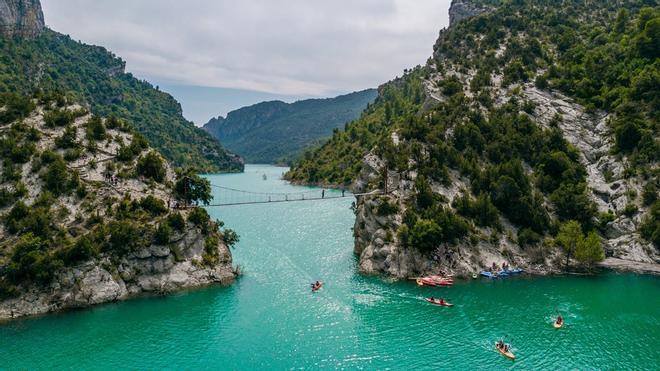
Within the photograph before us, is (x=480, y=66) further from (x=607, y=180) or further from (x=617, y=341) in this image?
(x=617, y=341)

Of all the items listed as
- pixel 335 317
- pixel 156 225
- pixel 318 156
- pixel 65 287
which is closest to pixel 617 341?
pixel 335 317

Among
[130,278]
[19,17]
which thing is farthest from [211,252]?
[19,17]

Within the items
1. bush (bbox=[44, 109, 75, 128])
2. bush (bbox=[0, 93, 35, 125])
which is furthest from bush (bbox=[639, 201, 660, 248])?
bush (bbox=[0, 93, 35, 125])

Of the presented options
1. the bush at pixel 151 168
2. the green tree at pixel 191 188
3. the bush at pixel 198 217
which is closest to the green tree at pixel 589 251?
the bush at pixel 198 217

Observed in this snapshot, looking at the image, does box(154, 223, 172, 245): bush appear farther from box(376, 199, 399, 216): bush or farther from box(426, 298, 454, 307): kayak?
box(426, 298, 454, 307): kayak

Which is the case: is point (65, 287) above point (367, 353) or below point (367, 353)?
above

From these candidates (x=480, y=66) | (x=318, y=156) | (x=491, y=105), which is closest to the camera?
(x=491, y=105)

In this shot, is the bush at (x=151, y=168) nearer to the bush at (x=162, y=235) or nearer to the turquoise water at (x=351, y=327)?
Answer: the bush at (x=162, y=235)
